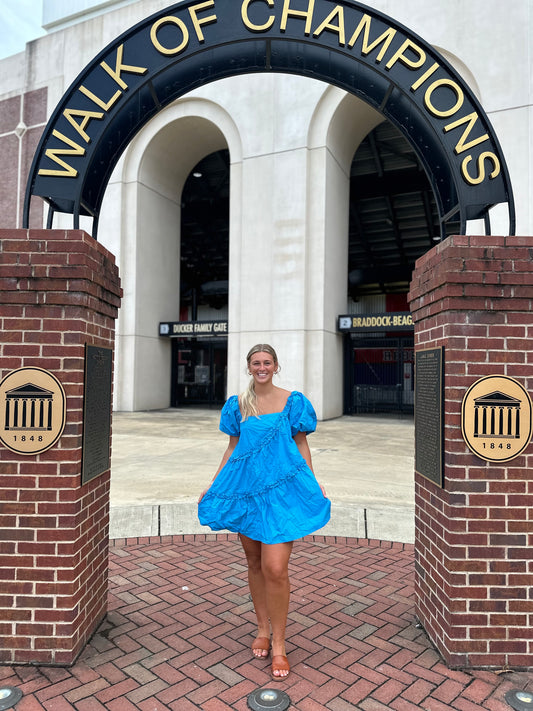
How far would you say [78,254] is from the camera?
9.42ft

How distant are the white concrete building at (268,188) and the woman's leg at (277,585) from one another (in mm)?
12922

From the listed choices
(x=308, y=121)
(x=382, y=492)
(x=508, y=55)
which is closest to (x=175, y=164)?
(x=308, y=121)

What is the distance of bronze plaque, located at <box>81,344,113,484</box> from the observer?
9.83 ft

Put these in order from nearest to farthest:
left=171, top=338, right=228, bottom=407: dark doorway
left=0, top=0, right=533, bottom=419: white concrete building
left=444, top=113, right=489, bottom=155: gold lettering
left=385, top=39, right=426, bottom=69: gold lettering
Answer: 1. left=444, top=113, right=489, bottom=155: gold lettering
2. left=385, top=39, right=426, bottom=69: gold lettering
3. left=0, top=0, right=533, bottom=419: white concrete building
4. left=171, top=338, right=228, bottom=407: dark doorway

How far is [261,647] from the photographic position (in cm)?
293

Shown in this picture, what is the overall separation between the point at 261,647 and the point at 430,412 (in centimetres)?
174

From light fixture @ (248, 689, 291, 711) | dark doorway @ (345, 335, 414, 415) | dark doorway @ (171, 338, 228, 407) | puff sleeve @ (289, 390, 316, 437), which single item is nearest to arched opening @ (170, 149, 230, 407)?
dark doorway @ (171, 338, 228, 407)

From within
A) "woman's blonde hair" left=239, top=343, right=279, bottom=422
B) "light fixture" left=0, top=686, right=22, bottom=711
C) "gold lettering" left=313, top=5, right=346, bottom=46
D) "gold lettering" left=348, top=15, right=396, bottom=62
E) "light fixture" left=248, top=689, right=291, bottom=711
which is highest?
"gold lettering" left=313, top=5, right=346, bottom=46

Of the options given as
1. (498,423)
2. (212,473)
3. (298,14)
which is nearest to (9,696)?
(498,423)

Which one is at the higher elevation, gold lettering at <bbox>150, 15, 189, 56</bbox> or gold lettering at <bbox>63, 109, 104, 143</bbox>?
gold lettering at <bbox>150, 15, 189, 56</bbox>

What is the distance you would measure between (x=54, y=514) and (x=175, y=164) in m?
20.0

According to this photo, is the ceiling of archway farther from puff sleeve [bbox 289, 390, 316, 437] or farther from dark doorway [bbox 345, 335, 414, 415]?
puff sleeve [bbox 289, 390, 316, 437]

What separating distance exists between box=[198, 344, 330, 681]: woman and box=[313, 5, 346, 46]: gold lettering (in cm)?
218

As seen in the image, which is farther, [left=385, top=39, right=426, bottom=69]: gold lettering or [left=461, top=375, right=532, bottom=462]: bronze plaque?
[left=385, top=39, right=426, bottom=69]: gold lettering
